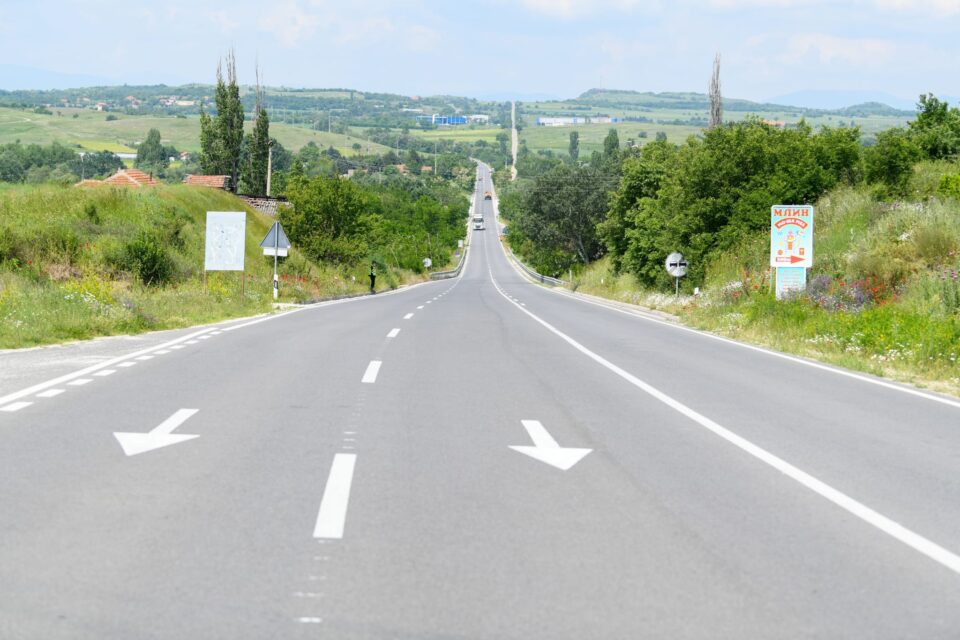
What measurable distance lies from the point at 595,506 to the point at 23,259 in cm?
2709

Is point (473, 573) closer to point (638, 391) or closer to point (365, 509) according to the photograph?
point (365, 509)

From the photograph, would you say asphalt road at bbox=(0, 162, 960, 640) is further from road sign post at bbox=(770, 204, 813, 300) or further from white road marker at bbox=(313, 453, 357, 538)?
road sign post at bbox=(770, 204, 813, 300)

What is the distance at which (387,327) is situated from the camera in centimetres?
2364

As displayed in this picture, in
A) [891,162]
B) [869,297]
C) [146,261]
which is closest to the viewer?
[869,297]

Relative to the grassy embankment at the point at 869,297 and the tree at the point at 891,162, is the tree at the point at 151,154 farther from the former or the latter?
the grassy embankment at the point at 869,297

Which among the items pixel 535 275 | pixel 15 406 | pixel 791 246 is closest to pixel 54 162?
pixel 535 275

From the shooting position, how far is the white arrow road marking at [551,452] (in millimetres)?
7938

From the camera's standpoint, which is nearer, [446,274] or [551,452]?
[551,452]

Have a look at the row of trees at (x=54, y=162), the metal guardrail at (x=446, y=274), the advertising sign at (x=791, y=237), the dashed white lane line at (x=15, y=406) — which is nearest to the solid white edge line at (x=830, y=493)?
the dashed white lane line at (x=15, y=406)

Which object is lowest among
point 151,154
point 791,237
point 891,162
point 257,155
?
point 791,237

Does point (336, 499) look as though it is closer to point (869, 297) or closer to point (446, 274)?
point (869, 297)

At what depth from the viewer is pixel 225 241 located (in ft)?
107

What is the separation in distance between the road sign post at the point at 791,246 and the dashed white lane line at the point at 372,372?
13.3m

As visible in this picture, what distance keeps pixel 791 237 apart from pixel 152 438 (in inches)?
783
